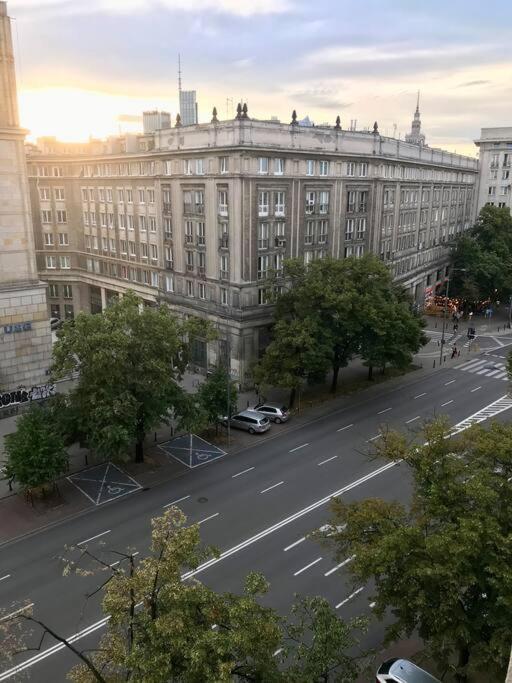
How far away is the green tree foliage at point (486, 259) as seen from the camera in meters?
88.0

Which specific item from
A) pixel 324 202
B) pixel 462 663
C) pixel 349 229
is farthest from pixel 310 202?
pixel 462 663

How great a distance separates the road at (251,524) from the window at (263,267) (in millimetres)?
15629

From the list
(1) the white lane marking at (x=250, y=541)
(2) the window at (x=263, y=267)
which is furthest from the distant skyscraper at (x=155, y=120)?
(1) the white lane marking at (x=250, y=541)

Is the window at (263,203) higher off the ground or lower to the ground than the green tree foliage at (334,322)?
higher

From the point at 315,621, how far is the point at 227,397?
26804 millimetres

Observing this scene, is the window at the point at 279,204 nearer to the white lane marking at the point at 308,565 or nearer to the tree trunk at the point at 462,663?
the white lane marking at the point at 308,565

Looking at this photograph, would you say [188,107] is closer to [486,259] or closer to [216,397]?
[216,397]

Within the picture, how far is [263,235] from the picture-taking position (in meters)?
54.2

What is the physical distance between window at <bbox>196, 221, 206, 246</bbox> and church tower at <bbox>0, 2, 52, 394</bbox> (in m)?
16.4

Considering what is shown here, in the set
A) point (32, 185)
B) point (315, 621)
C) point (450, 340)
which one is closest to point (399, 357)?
point (450, 340)

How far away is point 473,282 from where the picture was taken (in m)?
87.8

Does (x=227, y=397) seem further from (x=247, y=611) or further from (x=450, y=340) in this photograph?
(x=450, y=340)

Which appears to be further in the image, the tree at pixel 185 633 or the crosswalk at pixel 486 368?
the crosswalk at pixel 486 368

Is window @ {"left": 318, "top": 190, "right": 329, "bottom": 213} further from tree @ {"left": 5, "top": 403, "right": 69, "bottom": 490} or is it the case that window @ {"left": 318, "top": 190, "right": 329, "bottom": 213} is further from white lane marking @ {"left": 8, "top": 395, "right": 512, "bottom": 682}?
tree @ {"left": 5, "top": 403, "right": 69, "bottom": 490}
